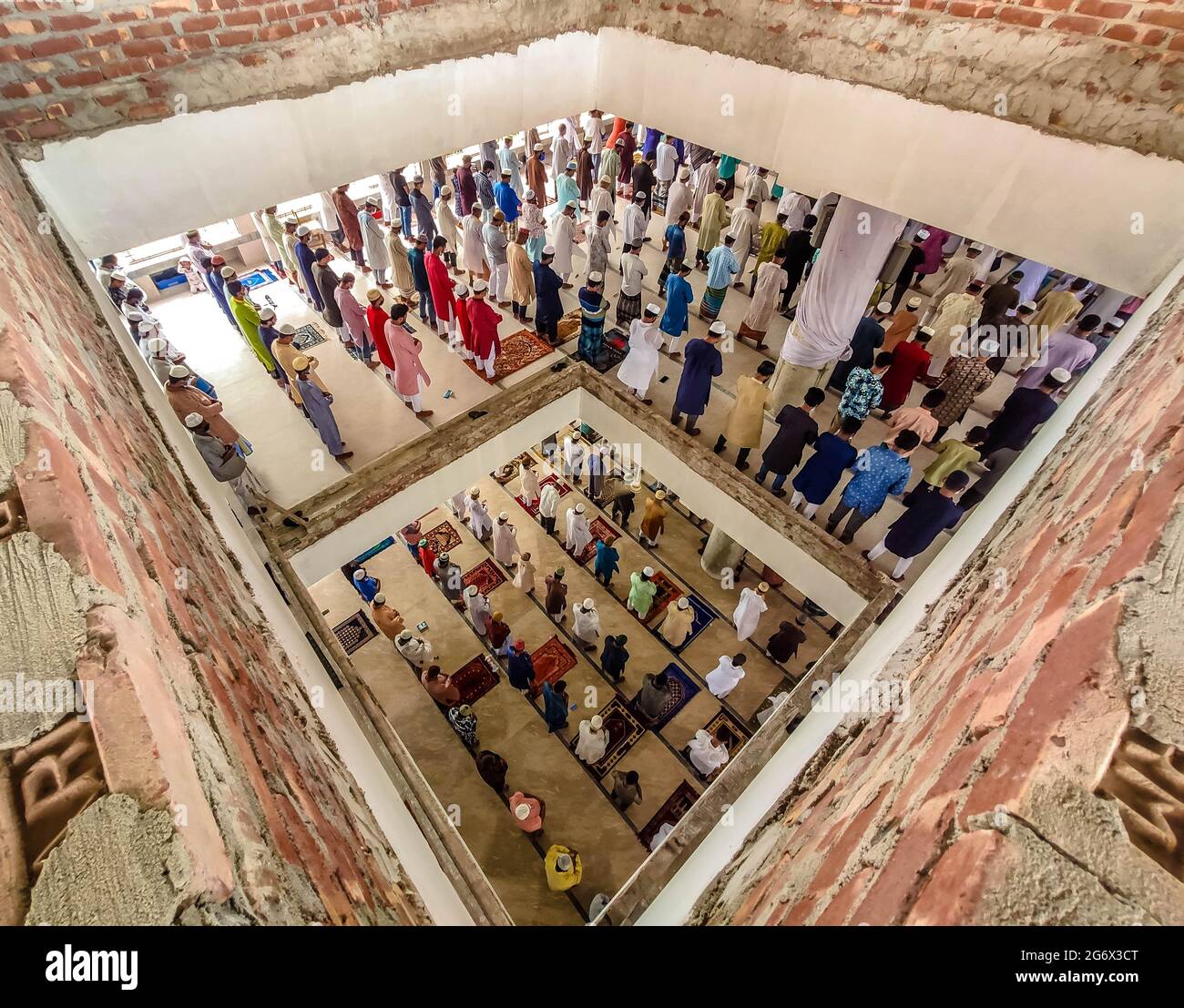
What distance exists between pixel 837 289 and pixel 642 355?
1.97 m

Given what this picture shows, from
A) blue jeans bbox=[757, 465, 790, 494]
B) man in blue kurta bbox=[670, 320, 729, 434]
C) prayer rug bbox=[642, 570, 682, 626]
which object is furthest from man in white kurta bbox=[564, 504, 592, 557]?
blue jeans bbox=[757, 465, 790, 494]

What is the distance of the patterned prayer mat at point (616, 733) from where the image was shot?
7531 mm

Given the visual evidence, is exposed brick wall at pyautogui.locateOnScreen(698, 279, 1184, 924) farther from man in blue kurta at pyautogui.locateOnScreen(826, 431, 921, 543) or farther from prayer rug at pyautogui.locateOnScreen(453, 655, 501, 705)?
prayer rug at pyautogui.locateOnScreen(453, 655, 501, 705)

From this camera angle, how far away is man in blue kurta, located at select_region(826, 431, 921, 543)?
472 centimetres

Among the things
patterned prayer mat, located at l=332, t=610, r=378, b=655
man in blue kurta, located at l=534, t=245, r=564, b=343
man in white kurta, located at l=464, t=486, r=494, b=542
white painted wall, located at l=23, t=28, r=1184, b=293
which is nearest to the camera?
white painted wall, located at l=23, t=28, r=1184, b=293

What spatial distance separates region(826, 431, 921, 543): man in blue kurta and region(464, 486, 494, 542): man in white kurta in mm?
5412

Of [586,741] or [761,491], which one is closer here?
[761,491]

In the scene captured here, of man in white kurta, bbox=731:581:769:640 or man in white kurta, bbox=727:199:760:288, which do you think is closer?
man in white kurta, bbox=731:581:769:640

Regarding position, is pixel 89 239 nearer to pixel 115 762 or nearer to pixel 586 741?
pixel 115 762

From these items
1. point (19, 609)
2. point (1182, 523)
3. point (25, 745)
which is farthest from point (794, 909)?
point (19, 609)

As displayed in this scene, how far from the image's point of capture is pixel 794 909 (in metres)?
1.35

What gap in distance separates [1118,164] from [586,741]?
6850 millimetres

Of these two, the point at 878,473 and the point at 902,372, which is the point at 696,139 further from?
the point at 878,473

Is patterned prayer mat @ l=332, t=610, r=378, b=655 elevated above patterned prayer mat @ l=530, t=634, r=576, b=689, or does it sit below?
above
